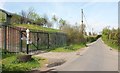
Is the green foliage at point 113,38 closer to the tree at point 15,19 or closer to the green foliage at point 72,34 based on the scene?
the green foliage at point 72,34

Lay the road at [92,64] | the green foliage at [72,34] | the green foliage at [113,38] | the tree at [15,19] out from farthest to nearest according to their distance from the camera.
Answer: the green foliage at [72,34]
the tree at [15,19]
the green foliage at [113,38]
the road at [92,64]

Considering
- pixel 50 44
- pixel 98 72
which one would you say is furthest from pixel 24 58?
pixel 50 44

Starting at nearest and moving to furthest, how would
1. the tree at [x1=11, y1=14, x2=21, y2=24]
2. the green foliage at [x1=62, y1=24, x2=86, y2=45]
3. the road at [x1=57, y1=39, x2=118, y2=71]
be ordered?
the road at [x1=57, y1=39, x2=118, y2=71]
the tree at [x1=11, y1=14, x2=21, y2=24]
the green foliage at [x1=62, y1=24, x2=86, y2=45]

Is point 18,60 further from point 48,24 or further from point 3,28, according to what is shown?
point 48,24

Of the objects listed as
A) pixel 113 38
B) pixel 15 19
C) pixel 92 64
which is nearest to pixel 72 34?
pixel 113 38

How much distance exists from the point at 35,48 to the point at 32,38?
199 centimetres

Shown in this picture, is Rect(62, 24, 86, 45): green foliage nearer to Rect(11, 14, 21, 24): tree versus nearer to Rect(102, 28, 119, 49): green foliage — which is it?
Rect(102, 28, 119, 49): green foliage

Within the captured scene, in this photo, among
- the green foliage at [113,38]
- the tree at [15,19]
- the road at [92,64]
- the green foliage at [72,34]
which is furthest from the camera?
the green foliage at [72,34]

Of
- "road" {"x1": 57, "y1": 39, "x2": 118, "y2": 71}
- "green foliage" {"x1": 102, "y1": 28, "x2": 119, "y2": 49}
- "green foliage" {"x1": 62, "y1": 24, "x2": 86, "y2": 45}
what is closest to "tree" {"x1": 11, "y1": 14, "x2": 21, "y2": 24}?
"green foliage" {"x1": 62, "y1": 24, "x2": 86, "y2": 45}

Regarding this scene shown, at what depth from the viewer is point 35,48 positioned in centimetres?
2681

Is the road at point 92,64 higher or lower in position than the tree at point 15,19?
lower

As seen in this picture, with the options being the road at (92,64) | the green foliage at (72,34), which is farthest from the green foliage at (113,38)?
the road at (92,64)

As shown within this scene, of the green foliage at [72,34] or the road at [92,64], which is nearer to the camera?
the road at [92,64]

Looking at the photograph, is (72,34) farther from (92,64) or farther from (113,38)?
(92,64)
